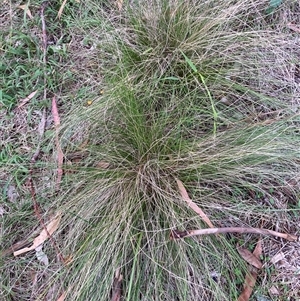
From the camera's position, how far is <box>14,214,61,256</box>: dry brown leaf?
153cm

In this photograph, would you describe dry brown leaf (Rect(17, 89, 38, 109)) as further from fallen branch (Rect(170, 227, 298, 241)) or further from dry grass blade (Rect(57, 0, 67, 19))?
fallen branch (Rect(170, 227, 298, 241))

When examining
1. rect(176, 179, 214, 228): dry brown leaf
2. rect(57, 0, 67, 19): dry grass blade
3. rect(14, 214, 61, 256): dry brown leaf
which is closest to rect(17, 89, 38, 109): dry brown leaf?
rect(57, 0, 67, 19): dry grass blade

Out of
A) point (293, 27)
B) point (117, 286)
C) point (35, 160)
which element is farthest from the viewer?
point (293, 27)

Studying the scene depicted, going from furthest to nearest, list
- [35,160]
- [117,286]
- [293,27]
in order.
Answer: [293,27] → [35,160] → [117,286]

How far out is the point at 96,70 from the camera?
1759 millimetres

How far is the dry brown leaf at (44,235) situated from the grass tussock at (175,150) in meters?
0.03

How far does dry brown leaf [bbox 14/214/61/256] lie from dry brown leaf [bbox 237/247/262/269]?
0.67 m

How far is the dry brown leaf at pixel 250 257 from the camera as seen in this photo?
1.51m

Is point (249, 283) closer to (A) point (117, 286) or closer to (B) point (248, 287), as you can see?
(B) point (248, 287)

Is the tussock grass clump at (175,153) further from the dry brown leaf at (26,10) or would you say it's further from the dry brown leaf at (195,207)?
the dry brown leaf at (26,10)

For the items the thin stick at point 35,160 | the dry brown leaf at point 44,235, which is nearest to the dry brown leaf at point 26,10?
the thin stick at point 35,160

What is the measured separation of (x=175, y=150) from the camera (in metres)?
1.53

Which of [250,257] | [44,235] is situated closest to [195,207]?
[250,257]

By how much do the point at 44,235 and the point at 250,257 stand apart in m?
0.76
